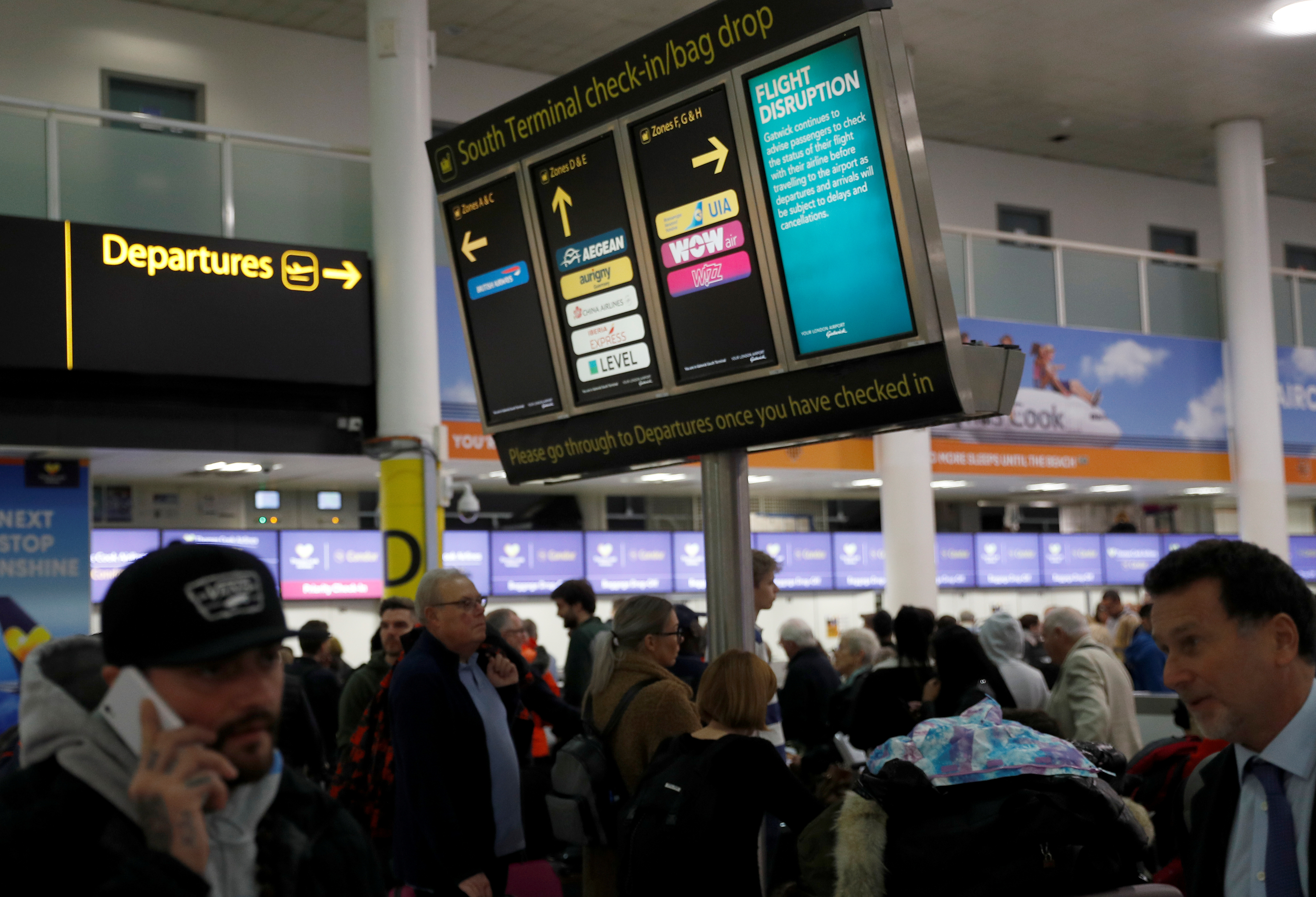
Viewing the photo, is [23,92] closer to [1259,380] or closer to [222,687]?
[222,687]

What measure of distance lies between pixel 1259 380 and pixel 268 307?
11.6 metres

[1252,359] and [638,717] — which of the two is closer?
[638,717]

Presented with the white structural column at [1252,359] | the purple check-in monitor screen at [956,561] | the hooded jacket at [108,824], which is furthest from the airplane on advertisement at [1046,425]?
the hooded jacket at [108,824]

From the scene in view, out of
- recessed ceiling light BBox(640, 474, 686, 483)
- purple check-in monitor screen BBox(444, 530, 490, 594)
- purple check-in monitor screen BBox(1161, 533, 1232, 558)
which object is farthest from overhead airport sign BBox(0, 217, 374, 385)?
purple check-in monitor screen BBox(1161, 533, 1232, 558)

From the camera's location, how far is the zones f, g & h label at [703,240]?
438 centimetres

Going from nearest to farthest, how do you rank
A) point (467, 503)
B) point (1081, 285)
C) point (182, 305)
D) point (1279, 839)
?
point (1279, 839) → point (182, 305) → point (467, 503) → point (1081, 285)

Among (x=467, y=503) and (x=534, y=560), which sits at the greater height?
(x=467, y=503)

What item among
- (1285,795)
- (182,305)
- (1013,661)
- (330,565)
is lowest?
(1013,661)

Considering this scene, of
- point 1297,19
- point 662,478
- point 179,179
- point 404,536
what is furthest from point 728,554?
point 1297,19

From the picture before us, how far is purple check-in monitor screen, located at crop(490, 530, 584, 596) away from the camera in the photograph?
12664 millimetres

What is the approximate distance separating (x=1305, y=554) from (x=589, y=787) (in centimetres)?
1698

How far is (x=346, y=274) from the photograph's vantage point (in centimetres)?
980

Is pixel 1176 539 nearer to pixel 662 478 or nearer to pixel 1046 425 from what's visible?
pixel 1046 425

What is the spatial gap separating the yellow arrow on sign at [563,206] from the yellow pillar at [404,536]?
488 centimetres
